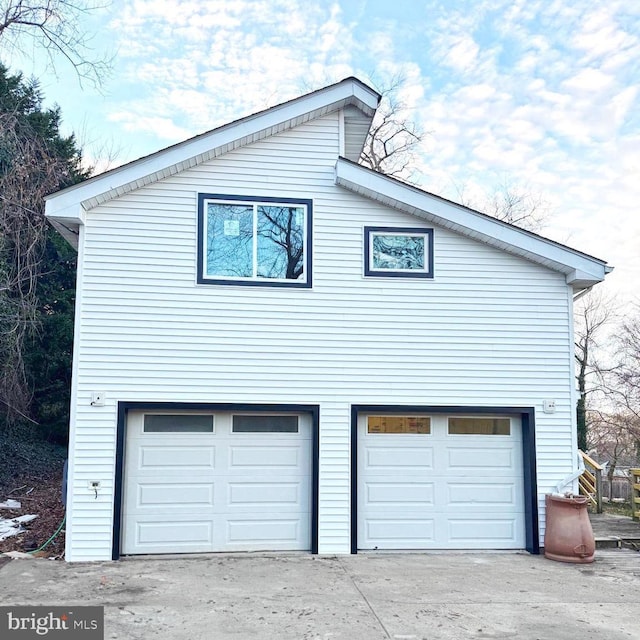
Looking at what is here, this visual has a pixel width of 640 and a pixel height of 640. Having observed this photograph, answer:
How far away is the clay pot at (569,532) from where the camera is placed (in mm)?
7672

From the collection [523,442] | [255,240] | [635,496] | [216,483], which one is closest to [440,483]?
[523,442]

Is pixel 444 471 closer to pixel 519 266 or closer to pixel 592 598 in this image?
pixel 592 598

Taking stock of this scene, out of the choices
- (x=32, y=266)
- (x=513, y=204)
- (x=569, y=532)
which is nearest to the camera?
(x=569, y=532)

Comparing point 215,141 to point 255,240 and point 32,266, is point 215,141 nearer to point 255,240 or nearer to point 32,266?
point 255,240

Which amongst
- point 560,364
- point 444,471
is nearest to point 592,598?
point 444,471

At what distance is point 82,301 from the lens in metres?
7.80

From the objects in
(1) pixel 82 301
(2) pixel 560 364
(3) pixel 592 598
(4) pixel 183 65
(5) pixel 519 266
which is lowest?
(3) pixel 592 598

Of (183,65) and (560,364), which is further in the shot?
(183,65)

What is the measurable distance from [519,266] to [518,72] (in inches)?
278

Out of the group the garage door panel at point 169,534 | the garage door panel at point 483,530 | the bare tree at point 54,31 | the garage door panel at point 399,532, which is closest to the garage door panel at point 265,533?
the garage door panel at point 169,534

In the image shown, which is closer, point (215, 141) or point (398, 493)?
point (215, 141)

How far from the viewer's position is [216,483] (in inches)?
312

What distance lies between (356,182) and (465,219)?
5.29 feet

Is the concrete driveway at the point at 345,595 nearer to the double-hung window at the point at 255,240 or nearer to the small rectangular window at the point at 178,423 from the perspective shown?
the small rectangular window at the point at 178,423
